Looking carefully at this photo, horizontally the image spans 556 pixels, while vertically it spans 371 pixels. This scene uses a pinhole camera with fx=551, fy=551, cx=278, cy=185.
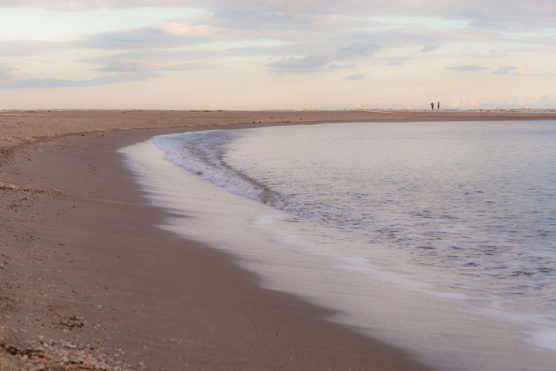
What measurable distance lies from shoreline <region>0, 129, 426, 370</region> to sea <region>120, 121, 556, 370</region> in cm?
49

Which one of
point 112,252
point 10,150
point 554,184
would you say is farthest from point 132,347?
point 10,150

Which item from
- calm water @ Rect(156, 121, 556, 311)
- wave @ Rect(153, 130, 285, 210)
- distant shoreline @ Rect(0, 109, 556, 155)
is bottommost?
calm water @ Rect(156, 121, 556, 311)

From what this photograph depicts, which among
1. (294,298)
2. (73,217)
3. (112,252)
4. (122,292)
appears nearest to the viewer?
(122,292)

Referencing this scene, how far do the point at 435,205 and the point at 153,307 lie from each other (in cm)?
1116

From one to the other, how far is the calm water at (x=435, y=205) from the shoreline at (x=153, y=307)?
3140 millimetres

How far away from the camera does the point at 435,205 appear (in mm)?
15633

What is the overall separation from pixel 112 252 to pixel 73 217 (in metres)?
2.77

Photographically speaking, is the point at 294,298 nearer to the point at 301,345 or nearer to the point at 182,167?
the point at 301,345

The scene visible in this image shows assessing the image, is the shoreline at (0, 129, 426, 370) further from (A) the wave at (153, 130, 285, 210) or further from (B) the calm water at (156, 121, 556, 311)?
(A) the wave at (153, 130, 285, 210)

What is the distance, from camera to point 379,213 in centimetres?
1415

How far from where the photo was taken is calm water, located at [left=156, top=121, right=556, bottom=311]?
9117 mm

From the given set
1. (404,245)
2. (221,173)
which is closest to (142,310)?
(404,245)

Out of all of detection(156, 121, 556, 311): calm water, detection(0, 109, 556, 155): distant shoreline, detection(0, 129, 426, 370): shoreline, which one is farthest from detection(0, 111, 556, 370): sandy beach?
detection(0, 109, 556, 155): distant shoreline

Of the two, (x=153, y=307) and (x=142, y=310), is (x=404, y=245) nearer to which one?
(x=153, y=307)
